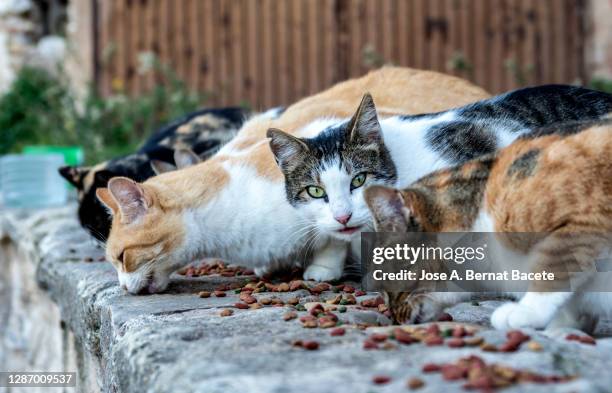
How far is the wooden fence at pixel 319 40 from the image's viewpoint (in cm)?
836

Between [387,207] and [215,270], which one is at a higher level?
[387,207]

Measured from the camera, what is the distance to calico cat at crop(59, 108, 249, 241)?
3.90 m

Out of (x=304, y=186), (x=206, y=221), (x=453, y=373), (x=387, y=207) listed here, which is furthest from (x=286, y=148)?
(x=453, y=373)

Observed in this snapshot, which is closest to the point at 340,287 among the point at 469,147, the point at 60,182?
the point at 469,147

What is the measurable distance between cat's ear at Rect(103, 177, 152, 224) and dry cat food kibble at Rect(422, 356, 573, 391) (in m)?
1.48

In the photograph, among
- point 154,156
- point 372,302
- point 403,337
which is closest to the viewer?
point 403,337

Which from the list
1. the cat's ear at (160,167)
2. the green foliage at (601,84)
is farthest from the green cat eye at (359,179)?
the green foliage at (601,84)

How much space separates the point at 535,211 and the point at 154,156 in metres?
2.65

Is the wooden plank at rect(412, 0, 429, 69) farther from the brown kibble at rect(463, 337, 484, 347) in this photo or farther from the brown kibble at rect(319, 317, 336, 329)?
the brown kibble at rect(463, 337, 484, 347)

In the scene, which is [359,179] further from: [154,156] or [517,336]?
[154,156]

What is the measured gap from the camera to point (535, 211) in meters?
1.86

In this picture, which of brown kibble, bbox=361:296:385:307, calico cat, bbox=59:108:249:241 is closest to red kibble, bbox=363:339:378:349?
brown kibble, bbox=361:296:385:307

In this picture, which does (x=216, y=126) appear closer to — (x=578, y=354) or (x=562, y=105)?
(x=562, y=105)

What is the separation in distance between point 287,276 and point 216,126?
1.76m
